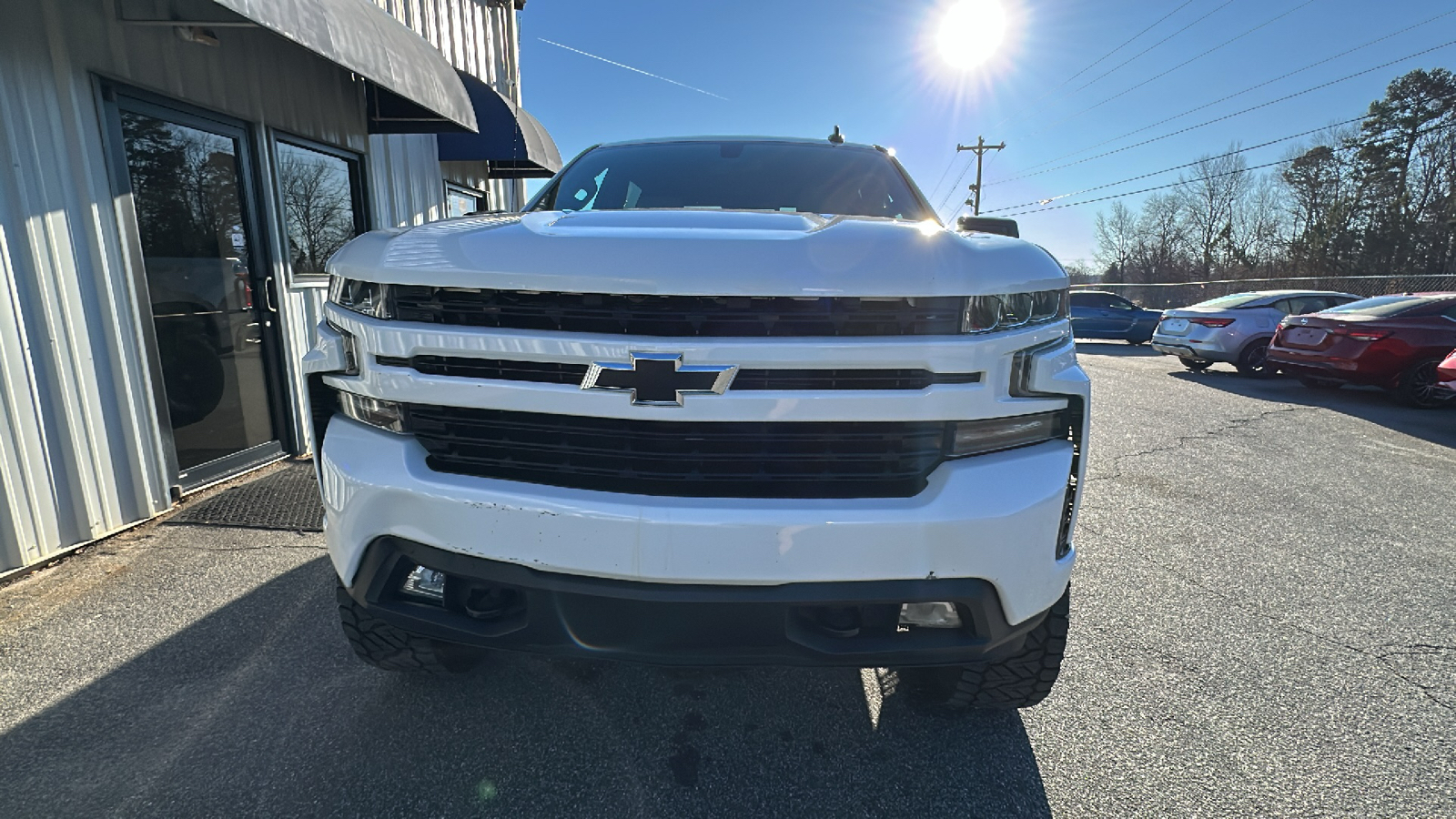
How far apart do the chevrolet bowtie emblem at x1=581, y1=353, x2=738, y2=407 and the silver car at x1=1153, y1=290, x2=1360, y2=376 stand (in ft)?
35.2

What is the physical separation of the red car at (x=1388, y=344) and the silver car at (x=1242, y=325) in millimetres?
1460

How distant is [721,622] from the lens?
1464 millimetres

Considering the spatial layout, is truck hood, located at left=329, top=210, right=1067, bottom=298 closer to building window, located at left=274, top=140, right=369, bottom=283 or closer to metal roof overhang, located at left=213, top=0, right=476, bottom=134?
metal roof overhang, located at left=213, top=0, right=476, bottom=134

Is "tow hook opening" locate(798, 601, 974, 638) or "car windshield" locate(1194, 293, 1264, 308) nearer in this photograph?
"tow hook opening" locate(798, 601, 974, 638)

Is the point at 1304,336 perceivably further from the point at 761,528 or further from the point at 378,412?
the point at 378,412

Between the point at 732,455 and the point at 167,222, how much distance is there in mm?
4095

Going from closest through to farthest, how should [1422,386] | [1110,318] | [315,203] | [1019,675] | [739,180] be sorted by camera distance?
[1019,675], [739,180], [315,203], [1422,386], [1110,318]

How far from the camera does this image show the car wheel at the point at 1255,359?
378 inches

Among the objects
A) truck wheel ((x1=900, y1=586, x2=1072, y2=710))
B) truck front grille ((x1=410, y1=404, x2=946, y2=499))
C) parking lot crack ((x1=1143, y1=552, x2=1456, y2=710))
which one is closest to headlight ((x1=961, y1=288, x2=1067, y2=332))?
truck front grille ((x1=410, y1=404, x2=946, y2=499))

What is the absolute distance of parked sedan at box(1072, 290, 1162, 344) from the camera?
52.3 feet

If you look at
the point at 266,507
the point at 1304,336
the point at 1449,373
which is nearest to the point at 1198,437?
the point at 1449,373

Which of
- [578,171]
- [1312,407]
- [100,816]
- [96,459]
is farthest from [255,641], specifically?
[1312,407]

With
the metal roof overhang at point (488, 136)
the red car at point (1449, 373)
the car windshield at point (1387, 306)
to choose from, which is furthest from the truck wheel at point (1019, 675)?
the car windshield at point (1387, 306)

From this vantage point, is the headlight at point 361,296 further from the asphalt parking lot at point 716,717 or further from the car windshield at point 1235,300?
the car windshield at point 1235,300
